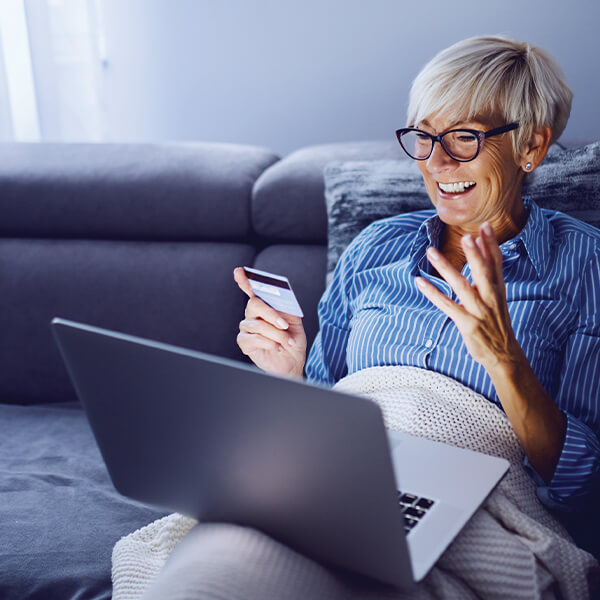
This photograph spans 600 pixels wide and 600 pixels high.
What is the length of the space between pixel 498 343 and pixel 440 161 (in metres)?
0.42

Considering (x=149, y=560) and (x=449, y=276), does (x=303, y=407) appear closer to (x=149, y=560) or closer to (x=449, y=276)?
(x=449, y=276)

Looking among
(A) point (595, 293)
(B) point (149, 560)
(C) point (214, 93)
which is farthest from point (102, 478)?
Answer: (C) point (214, 93)

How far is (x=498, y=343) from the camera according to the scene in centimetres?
91

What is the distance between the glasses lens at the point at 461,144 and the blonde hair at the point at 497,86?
3 centimetres

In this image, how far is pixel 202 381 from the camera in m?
0.66

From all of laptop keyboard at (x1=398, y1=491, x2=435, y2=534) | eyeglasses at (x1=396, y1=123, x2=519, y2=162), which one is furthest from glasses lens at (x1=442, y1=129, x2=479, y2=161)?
laptop keyboard at (x1=398, y1=491, x2=435, y2=534)

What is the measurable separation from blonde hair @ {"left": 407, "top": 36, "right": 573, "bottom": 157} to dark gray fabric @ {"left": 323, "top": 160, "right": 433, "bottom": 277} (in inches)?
12.5

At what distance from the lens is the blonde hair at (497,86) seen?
1201mm

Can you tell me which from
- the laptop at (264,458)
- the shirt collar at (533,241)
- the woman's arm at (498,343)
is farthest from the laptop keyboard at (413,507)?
the shirt collar at (533,241)

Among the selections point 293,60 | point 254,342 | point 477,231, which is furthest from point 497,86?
point 293,60

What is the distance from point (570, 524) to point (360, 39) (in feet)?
4.83

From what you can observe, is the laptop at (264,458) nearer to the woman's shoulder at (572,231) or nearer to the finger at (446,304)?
the finger at (446,304)

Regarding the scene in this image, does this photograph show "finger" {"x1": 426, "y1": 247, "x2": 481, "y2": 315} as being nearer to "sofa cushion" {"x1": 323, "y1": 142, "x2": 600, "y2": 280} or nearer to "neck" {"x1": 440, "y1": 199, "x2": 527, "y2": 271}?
"neck" {"x1": 440, "y1": 199, "x2": 527, "y2": 271}

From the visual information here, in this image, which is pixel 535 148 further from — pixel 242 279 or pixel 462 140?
pixel 242 279
